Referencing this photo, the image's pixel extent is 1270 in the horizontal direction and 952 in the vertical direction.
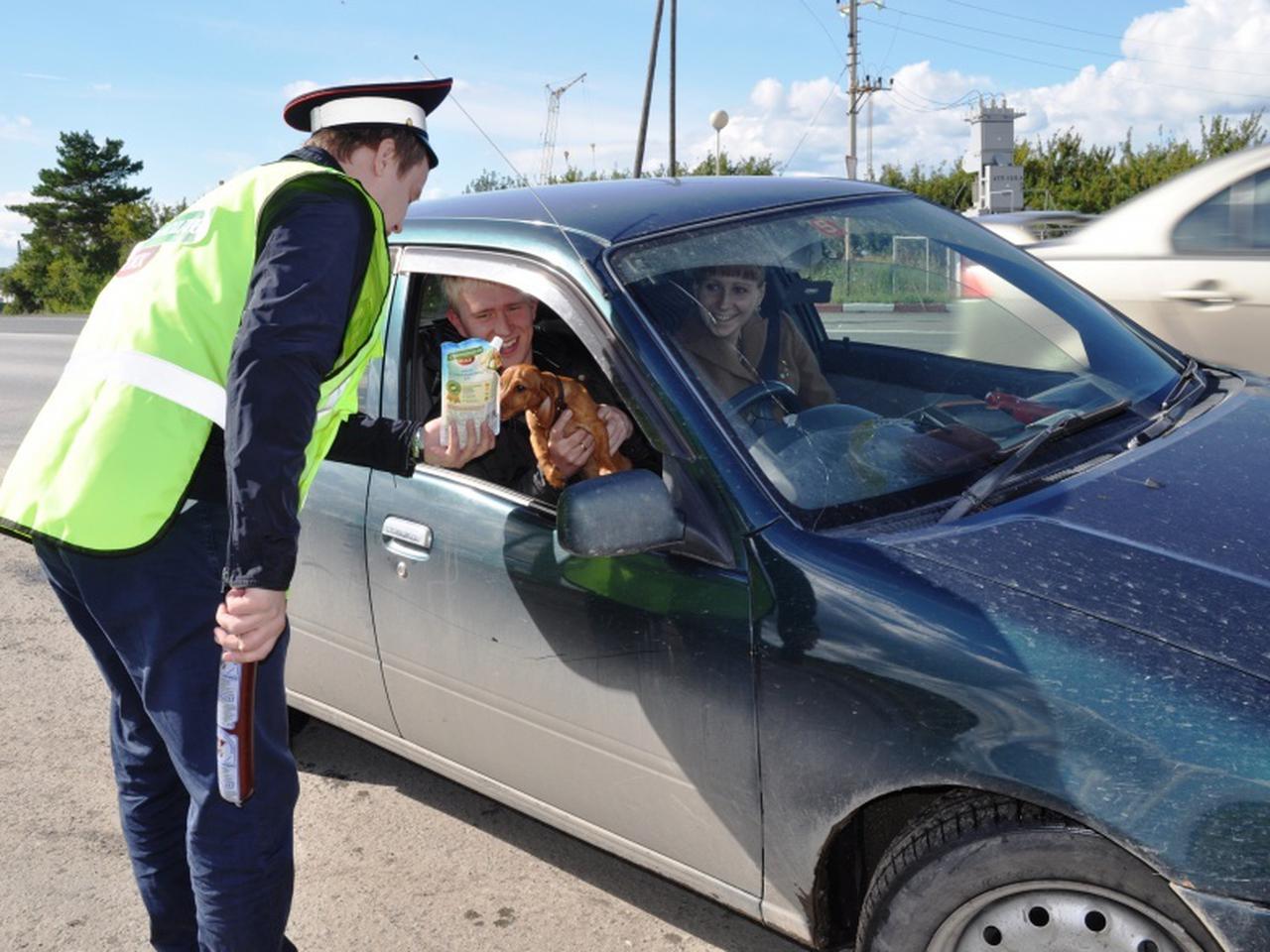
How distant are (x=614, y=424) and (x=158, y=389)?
108 cm

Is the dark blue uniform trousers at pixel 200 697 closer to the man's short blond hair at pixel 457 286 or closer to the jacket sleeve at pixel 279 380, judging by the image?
the jacket sleeve at pixel 279 380

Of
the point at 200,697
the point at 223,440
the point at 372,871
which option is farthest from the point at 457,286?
the point at 372,871

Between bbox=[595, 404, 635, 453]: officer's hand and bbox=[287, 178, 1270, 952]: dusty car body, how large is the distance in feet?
1.00

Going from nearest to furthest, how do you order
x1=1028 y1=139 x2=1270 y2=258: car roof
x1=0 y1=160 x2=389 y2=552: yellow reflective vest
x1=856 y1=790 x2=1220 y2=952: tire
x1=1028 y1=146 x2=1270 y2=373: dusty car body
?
x1=856 y1=790 x2=1220 y2=952: tire, x1=0 y1=160 x2=389 y2=552: yellow reflective vest, x1=1028 y1=146 x2=1270 y2=373: dusty car body, x1=1028 y1=139 x2=1270 y2=258: car roof

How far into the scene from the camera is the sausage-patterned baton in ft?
6.86

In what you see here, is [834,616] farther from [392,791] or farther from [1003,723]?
[392,791]

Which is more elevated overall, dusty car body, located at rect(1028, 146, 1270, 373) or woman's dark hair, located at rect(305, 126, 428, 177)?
woman's dark hair, located at rect(305, 126, 428, 177)

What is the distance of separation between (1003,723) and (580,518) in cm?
79

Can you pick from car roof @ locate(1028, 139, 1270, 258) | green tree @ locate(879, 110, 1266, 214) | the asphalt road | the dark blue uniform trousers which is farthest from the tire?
green tree @ locate(879, 110, 1266, 214)

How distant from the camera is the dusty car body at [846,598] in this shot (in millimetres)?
1830

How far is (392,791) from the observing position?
11.7ft

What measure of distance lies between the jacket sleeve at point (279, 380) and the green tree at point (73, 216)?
76863 mm

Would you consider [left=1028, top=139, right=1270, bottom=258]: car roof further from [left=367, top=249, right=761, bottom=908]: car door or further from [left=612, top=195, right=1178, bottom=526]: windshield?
[left=367, top=249, right=761, bottom=908]: car door

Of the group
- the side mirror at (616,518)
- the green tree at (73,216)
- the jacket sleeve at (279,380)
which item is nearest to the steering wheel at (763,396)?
the side mirror at (616,518)
